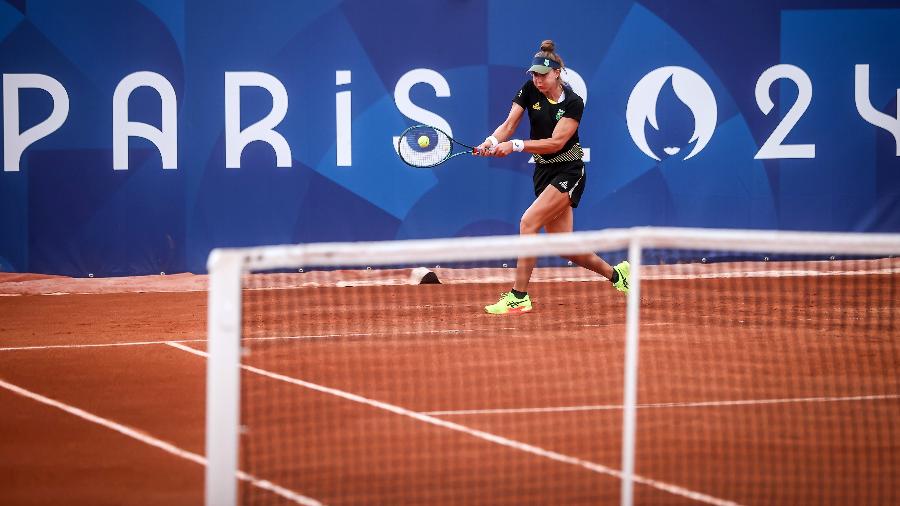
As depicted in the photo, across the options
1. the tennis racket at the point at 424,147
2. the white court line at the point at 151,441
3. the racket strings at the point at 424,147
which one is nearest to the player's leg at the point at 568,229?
the tennis racket at the point at 424,147

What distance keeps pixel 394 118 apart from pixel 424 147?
1.97 metres

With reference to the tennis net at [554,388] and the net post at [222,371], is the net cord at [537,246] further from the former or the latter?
the net post at [222,371]

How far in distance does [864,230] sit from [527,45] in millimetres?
3407

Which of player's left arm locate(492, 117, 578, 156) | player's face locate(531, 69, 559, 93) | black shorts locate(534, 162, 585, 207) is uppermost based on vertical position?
player's face locate(531, 69, 559, 93)

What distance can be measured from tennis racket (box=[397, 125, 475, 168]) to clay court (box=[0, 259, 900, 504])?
3.48ft

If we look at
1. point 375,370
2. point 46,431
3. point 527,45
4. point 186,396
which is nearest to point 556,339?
point 375,370

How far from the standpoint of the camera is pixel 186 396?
18.6ft

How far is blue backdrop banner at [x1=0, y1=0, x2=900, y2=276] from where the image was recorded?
9.99 meters

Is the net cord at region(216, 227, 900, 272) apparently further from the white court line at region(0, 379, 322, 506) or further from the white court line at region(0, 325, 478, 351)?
the white court line at region(0, 325, 478, 351)

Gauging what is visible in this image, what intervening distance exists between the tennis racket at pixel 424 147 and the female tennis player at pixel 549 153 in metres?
0.38

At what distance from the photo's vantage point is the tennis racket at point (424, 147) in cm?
812

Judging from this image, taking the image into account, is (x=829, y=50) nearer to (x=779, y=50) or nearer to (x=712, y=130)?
(x=779, y=50)

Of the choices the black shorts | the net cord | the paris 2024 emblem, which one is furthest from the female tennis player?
the net cord

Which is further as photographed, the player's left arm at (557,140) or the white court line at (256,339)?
the player's left arm at (557,140)
